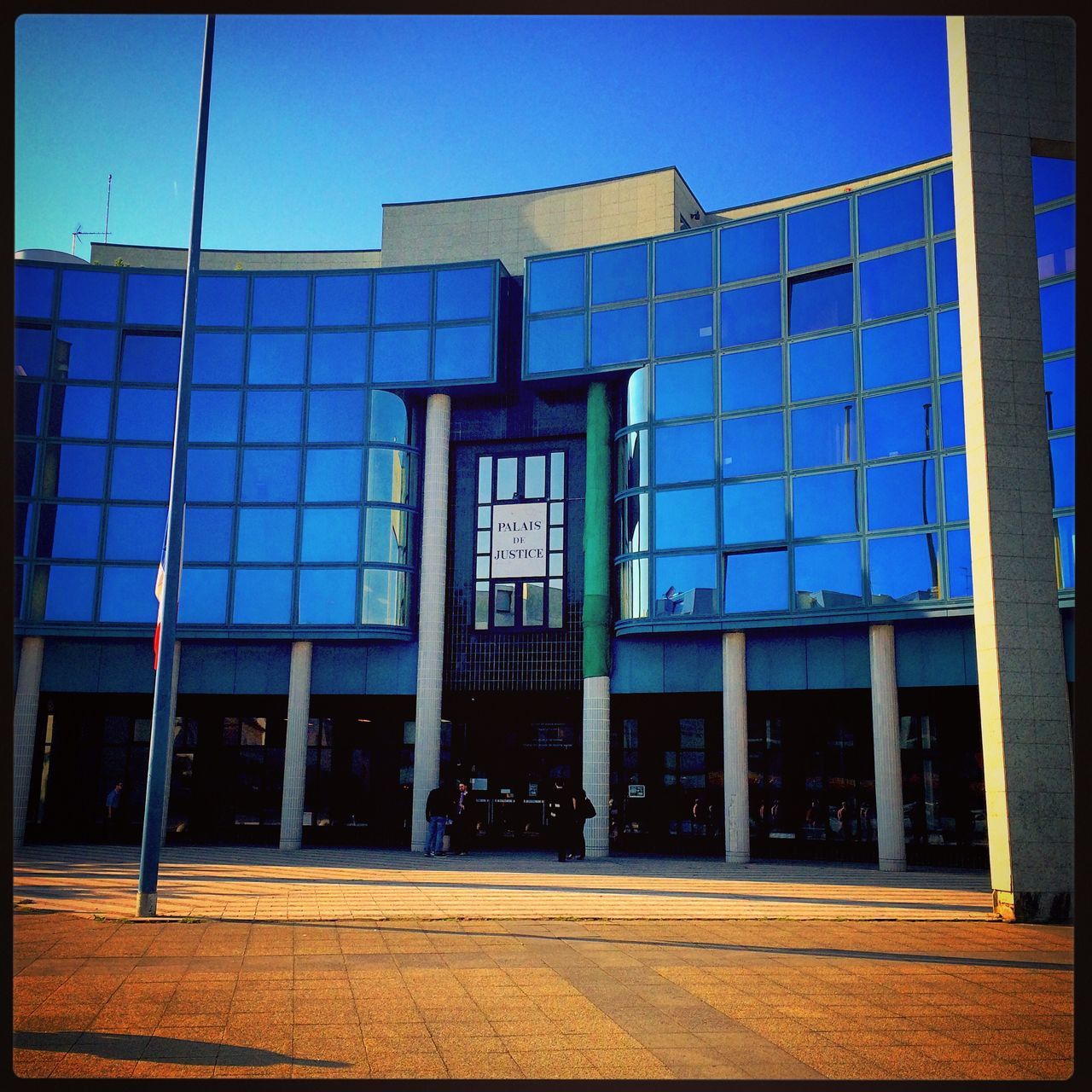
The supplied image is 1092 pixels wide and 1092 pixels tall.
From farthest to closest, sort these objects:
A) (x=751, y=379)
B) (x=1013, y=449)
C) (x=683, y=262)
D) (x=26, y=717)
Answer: (x=26, y=717) → (x=683, y=262) → (x=751, y=379) → (x=1013, y=449)

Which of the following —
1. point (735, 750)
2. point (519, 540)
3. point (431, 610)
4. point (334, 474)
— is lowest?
point (735, 750)

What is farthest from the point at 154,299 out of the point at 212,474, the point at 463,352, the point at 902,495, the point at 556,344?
the point at 902,495

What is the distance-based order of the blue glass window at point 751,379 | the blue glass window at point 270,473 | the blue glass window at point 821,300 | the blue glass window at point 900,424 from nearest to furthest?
1. the blue glass window at point 900,424
2. the blue glass window at point 821,300
3. the blue glass window at point 751,379
4. the blue glass window at point 270,473

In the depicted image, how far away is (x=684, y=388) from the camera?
26.8m

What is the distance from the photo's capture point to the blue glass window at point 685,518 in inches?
1023

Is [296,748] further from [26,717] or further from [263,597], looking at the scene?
[26,717]

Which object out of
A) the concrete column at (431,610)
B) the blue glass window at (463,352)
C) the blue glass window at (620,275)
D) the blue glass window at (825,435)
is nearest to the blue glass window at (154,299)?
the blue glass window at (463,352)

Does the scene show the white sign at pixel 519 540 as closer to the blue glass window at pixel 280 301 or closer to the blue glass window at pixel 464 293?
the blue glass window at pixel 464 293

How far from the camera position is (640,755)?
2848 centimetres

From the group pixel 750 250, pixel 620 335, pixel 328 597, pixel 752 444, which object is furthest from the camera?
pixel 328 597

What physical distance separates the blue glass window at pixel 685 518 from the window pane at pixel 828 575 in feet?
7.66

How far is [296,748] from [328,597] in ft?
13.5

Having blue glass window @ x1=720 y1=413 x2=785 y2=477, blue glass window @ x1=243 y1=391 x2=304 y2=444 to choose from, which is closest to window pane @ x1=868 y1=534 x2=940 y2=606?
blue glass window @ x1=720 y1=413 x2=785 y2=477

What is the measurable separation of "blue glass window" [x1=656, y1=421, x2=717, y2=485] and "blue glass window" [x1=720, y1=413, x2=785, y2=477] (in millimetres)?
404
